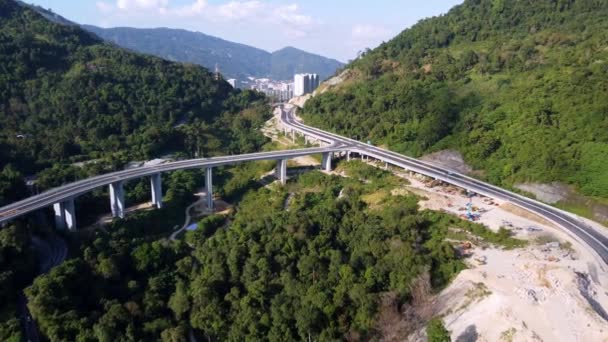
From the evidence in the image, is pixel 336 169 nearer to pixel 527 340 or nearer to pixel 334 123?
pixel 334 123

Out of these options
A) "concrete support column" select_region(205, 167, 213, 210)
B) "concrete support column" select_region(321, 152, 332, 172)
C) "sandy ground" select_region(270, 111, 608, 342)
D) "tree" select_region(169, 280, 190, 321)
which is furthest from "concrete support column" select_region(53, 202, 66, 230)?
"sandy ground" select_region(270, 111, 608, 342)

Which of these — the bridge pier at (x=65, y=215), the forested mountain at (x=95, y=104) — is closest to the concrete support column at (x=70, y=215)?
the bridge pier at (x=65, y=215)

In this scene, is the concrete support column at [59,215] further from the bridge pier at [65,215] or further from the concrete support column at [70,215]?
the concrete support column at [70,215]

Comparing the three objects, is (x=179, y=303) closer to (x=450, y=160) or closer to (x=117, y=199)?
(x=117, y=199)

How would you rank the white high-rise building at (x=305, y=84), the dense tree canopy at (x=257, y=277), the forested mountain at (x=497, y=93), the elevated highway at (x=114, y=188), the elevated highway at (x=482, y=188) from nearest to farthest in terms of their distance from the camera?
the dense tree canopy at (x=257, y=277) → the elevated highway at (x=482, y=188) → the elevated highway at (x=114, y=188) → the forested mountain at (x=497, y=93) → the white high-rise building at (x=305, y=84)

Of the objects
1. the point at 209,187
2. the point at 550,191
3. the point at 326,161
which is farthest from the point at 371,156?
the point at 550,191

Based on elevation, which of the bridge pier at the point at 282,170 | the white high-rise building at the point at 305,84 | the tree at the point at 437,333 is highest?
the white high-rise building at the point at 305,84
